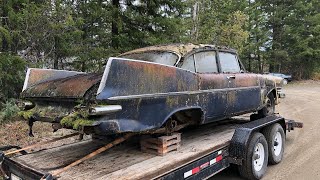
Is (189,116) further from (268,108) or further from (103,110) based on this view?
(268,108)

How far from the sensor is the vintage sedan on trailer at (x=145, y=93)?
3.35 metres

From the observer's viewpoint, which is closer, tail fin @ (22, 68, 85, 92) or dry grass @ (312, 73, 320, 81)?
tail fin @ (22, 68, 85, 92)

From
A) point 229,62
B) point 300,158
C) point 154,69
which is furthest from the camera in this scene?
point 300,158

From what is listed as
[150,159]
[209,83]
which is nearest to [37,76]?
[150,159]

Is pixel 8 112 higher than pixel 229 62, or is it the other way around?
pixel 229 62

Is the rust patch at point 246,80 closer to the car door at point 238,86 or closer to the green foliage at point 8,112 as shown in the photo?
the car door at point 238,86

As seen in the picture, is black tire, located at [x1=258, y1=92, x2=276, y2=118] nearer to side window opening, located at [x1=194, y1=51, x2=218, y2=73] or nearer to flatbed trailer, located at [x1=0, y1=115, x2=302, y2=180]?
flatbed trailer, located at [x1=0, y1=115, x2=302, y2=180]

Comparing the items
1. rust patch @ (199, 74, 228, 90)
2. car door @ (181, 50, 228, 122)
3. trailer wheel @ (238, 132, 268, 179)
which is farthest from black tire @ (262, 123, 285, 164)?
rust patch @ (199, 74, 228, 90)

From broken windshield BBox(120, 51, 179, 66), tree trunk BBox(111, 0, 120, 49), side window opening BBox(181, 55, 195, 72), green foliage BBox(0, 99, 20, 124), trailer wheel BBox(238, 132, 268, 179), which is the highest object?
tree trunk BBox(111, 0, 120, 49)

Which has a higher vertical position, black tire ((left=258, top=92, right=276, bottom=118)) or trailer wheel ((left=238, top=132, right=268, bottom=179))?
black tire ((left=258, top=92, right=276, bottom=118))

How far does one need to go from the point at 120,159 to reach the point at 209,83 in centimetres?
174

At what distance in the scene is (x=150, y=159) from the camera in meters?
3.96

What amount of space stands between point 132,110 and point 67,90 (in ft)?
2.71

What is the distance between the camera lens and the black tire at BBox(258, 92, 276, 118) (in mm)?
6922
